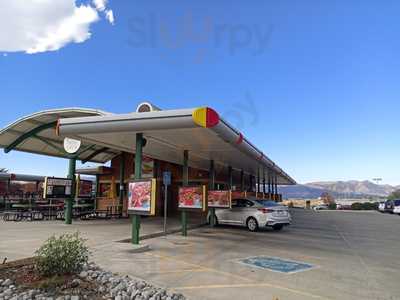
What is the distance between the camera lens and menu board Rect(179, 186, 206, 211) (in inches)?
523

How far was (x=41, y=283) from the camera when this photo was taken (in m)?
5.59

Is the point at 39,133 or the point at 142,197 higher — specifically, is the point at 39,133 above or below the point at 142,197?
above

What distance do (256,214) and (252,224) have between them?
534 millimetres

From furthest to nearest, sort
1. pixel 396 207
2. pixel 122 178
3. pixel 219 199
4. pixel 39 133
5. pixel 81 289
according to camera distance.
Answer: pixel 396 207 < pixel 122 178 < pixel 39 133 < pixel 219 199 < pixel 81 289

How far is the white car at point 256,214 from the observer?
15734 millimetres

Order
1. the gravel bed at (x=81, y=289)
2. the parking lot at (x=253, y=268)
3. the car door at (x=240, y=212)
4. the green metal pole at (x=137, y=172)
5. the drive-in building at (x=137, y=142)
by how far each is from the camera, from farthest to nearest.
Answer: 1. the car door at (x=240, y=212)
2. the green metal pole at (x=137, y=172)
3. the drive-in building at (x=137, y=142)
4. the parking lot at (x=253, y=268)
5. the gravel bed at (x=81, y=289)

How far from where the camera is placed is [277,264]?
337 inches

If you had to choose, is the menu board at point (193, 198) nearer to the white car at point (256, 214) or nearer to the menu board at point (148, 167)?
the white car at point (256, 214)

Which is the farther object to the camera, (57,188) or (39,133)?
(39,133)

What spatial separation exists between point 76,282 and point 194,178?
59.8 feet

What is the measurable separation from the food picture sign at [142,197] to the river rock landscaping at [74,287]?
370 cm

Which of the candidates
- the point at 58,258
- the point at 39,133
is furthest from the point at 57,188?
the point at 58,258

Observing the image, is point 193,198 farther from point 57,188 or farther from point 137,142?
point 57,188

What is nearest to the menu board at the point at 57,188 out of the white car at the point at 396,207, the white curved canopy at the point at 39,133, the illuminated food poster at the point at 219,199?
the white curved canopy at the point at 39,133
